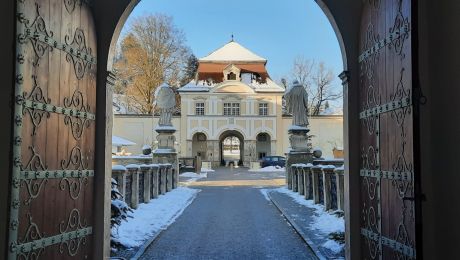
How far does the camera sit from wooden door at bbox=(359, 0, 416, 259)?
13.0ft

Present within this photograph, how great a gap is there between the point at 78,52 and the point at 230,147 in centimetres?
5767

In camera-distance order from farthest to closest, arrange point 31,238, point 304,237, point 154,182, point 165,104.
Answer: point 165,104, point 154,182, point 304,237, point 31,238

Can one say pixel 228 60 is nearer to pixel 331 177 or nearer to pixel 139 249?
pixel 331 177

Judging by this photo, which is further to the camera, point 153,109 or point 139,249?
point 153,109

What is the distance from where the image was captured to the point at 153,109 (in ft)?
170

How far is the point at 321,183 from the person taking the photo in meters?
15.0

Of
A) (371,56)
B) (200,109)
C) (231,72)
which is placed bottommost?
(371,56)

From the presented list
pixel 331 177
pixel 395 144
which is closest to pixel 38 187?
pixel 395 144

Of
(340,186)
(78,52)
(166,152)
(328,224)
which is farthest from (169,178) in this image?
(78,52)

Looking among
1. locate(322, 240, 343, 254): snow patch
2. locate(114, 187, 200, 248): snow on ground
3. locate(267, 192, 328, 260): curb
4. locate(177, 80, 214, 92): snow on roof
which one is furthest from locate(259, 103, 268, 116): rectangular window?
locate(322, 240, 343, 254): snow patch

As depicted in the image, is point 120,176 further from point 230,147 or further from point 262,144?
point 230,147

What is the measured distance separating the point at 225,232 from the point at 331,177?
4423mm

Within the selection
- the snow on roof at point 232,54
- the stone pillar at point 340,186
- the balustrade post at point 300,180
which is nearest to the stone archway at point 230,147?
the snow on roof at point 232,54

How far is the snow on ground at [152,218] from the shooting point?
9213mm
